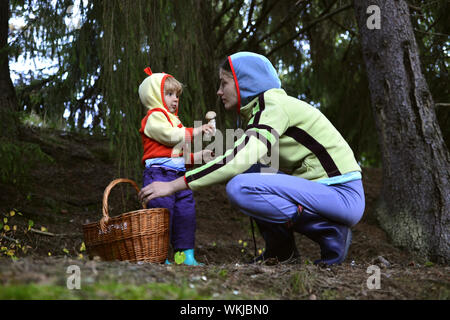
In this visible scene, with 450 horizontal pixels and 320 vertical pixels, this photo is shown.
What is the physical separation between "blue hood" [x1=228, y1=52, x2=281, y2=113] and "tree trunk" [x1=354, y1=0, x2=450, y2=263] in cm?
138

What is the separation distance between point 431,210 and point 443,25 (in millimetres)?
2227

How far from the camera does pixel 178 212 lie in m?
3.07

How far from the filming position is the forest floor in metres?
1.65

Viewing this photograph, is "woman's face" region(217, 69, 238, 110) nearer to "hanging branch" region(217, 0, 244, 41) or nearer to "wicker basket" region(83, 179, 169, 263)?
"wicker basket" region(83, 179, 169, 263)

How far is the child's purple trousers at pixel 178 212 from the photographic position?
2992mm

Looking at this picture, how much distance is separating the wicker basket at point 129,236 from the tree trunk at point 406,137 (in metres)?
1.97

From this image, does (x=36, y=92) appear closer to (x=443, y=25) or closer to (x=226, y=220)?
(x=226, y=220)

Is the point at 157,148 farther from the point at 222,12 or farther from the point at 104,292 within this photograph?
the point at 222,12

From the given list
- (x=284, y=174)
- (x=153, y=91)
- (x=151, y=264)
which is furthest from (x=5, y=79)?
(x=284, y=174)

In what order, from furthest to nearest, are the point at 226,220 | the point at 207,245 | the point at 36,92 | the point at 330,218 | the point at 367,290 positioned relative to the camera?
the point at 226,220 < the point at 36,92 < the point at 207,245 < the point at 330,218 < the point at 367,290

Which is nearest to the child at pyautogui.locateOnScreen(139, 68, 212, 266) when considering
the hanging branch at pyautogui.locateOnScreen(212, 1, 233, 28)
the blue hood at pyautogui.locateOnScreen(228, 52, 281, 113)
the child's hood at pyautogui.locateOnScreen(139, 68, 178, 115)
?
the child's hood at pyautogui.locateOnScreen(139, 68, 178, 115)

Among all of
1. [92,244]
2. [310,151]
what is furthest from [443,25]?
[92,244]

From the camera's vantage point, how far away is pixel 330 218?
2.50 meters

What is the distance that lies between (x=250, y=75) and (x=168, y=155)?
0.82 meters
